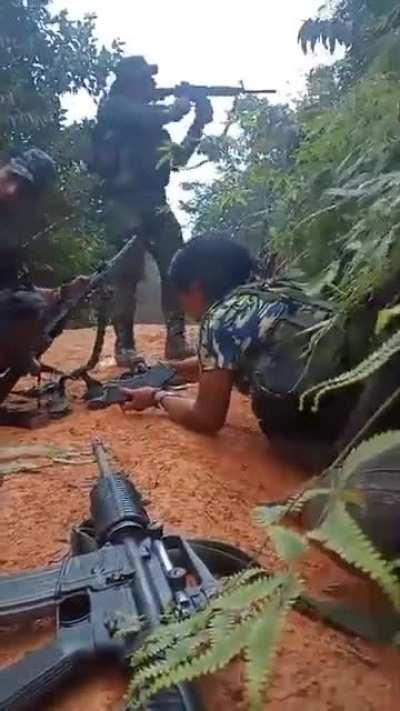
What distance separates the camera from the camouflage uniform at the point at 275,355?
7.04 feet

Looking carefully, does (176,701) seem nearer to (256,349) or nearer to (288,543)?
(288,543)

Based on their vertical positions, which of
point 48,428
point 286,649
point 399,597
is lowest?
point 48,428

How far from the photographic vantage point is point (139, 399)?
3.03 m

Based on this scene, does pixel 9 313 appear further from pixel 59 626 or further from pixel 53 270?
pixel 53 270

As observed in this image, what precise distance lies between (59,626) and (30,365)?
1973mm

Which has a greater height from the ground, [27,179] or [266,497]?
[27,179]

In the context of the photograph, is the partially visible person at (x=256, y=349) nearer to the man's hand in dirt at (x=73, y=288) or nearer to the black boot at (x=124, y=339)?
the man's hand in dirt at (x=73, y=288)

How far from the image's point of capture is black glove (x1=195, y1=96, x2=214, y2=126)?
4.82m

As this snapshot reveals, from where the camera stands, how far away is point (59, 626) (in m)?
1.33

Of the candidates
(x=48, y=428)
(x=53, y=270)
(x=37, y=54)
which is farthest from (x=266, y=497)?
(x=37, y=54)

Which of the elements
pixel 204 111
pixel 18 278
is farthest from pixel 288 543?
pixel 204 111

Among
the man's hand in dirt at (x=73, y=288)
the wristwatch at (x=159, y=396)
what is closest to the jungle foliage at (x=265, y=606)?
the wristwatch at (x=159, y=396)

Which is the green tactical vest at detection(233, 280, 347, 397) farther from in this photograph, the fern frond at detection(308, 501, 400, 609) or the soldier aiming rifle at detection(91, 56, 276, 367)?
the soldier aiming rifle at detection(91, 56, 276, 367)

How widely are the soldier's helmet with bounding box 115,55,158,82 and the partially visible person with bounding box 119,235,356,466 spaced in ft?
8.15
